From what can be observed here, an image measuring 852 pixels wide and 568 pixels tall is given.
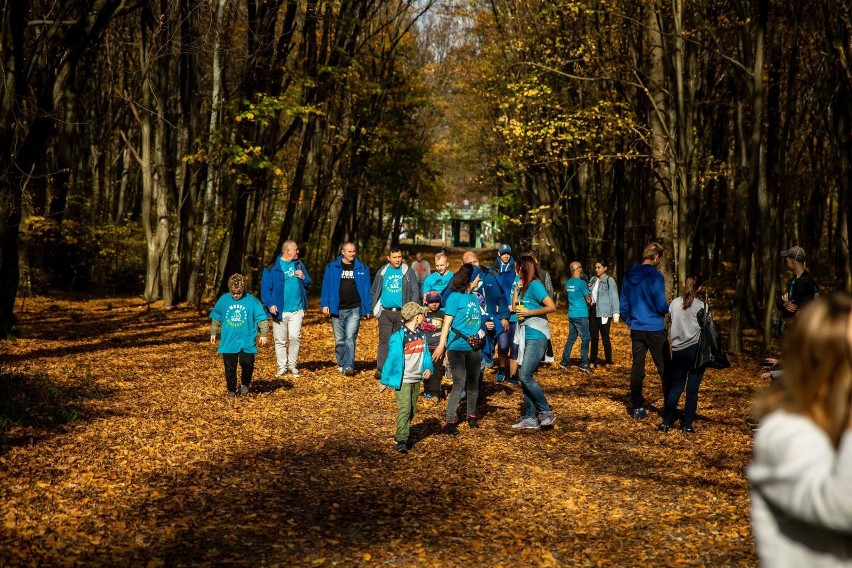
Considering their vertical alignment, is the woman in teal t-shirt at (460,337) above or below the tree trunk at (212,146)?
below

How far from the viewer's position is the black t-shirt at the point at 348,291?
44.0 ft

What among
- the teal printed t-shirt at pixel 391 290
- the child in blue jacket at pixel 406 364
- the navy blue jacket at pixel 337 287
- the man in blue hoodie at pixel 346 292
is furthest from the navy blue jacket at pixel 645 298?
the man in blue hoodie at pixel 346 292

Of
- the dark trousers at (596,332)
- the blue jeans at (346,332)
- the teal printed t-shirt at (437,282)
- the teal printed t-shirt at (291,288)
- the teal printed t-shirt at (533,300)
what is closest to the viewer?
the teal printed t-shirt at (533,300)

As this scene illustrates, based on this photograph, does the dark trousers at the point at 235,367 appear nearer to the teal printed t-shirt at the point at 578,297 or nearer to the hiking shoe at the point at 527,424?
the hiking shoe at the point at 527,424

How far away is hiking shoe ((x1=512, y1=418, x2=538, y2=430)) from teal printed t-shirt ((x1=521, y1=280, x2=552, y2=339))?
1.17 m

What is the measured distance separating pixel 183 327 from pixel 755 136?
45.7 ft

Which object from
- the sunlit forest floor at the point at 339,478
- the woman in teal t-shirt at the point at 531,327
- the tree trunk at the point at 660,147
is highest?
the tree trunk at the point at 660,147

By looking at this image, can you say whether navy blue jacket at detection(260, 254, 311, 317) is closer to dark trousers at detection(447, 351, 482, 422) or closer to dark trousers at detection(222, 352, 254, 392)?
dark trousers at detection(222, 352, 254, 392)

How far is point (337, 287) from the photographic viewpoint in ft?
44.0

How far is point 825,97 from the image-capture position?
21531mm

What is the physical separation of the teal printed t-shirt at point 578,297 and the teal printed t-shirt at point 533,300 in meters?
4.87

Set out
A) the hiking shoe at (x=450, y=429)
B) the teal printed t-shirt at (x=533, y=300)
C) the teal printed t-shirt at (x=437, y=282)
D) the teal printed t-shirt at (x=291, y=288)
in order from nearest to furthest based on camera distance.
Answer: the teal printed t-shirt at (x=533, y=300), the hiking shoe at (x=450, y=429), the teal printed t-shirt at (x=437, y=282), the teal printed t-shirt at (x=291, y=288)

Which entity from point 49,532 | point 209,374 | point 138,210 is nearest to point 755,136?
point 209,374

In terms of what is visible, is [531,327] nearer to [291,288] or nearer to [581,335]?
[291,288]
